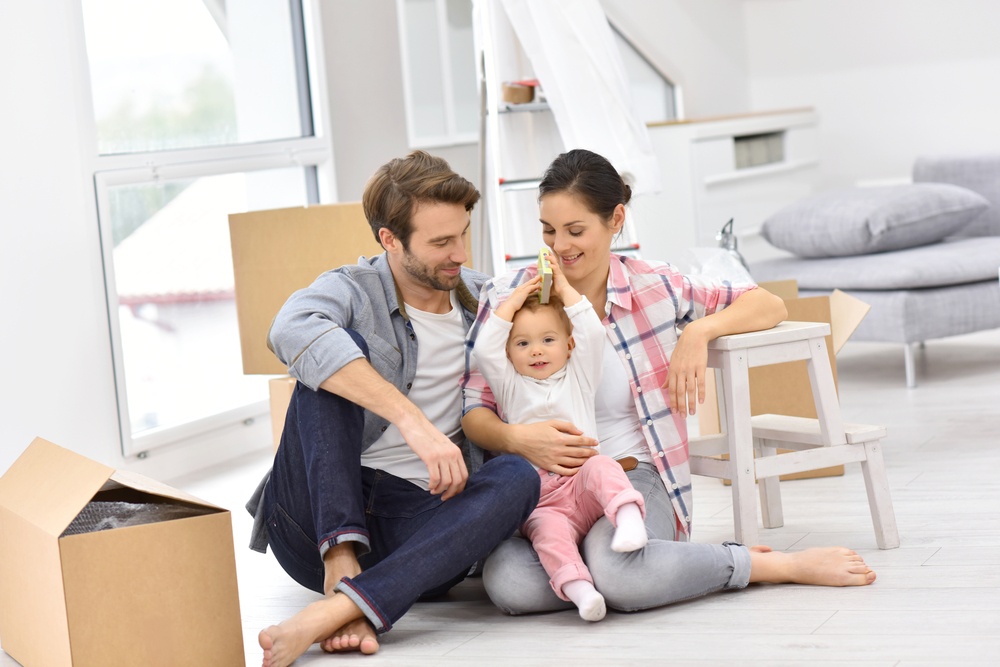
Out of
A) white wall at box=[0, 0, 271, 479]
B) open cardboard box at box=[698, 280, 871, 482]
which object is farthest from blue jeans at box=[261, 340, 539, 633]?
white wall at box=[0, 0, 271, 479]

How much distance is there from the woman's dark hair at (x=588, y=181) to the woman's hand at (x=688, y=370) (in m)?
0.26

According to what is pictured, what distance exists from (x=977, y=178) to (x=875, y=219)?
2.42 feet

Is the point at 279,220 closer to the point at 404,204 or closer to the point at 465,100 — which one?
the point at 404,204

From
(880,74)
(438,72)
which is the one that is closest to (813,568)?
(438,72)

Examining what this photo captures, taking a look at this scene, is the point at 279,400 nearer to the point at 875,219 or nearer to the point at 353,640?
the point at 353,640

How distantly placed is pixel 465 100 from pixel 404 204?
248cm

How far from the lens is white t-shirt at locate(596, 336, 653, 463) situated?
2.12m

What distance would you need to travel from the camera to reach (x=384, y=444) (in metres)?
2.09

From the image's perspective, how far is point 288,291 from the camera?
2979mm

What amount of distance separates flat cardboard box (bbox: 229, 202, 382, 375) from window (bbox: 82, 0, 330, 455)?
383 mm

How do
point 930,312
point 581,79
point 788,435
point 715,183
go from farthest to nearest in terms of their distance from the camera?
point 715,183 → point 930,312 → point 581,79 → point 788,435

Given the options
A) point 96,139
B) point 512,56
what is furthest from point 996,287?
point 96,139

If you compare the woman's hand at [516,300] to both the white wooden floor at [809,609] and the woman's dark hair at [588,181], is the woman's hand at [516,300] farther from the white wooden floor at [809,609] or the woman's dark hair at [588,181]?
the white wooden floor at [809,609]

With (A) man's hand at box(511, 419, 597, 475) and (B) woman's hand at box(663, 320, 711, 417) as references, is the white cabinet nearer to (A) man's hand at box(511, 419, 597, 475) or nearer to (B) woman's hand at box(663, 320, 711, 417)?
(B) woman's hand at box(663, 320, 711, 417)
